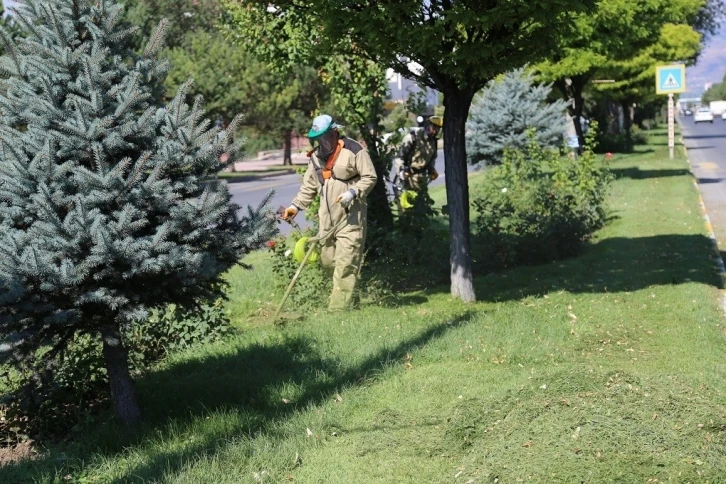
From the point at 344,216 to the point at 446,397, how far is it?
3.21 metres

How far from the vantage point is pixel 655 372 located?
6133 mm

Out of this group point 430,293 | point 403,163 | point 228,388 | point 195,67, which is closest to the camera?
point 228,388

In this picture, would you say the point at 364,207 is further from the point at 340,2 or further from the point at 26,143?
the point at 26,143

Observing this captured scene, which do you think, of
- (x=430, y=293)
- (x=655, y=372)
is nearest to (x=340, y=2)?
(x=430, y=293)

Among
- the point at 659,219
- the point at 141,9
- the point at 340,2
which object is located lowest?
the point at 659,219

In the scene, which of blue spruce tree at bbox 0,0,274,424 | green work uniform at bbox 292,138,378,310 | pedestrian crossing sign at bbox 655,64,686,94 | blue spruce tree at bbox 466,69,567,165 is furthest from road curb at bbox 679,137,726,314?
pedestrian crossing sign at bbox 655,64,686,94

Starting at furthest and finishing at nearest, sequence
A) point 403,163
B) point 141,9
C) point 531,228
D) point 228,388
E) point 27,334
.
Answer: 1. point 141,9
2. point 403,163
3. point 531,228
4. point 228,388
5. point 27,334

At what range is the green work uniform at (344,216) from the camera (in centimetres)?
859

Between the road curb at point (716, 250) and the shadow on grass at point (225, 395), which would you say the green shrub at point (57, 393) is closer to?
the shadow on grass at point (225, 395)

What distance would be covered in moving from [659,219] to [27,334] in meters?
12.0

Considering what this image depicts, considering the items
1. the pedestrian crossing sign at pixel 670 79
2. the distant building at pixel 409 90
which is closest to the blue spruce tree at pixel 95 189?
the distant building at pixel 409 90

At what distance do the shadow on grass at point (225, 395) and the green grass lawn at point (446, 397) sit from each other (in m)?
0.02

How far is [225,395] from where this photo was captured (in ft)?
20.4

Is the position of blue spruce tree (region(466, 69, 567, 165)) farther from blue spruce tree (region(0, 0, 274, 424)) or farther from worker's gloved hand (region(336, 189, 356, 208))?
blue spruce tree (region(0, 0, 274, 424))
